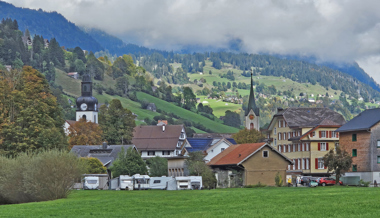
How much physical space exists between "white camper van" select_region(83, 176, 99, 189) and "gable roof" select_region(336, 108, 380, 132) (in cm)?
3114

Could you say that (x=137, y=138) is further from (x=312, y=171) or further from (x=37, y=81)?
(x=37, y=81)

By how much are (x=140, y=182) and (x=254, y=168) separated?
13657mm

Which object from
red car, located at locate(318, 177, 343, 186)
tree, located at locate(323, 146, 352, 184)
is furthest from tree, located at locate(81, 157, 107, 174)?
tree, located at locate(323, 146, 352, 184)

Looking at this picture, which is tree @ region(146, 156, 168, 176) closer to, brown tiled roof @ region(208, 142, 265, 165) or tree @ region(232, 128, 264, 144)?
brown tiled roof @ region(208, 142, 265, 165)

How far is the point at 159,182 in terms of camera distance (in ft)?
250

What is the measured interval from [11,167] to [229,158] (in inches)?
1313

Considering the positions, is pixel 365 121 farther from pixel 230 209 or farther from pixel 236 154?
pixel 230 209

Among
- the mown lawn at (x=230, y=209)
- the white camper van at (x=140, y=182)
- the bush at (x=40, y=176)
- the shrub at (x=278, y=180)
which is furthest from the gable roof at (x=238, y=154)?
the mown lawn at (x=230, y=209)

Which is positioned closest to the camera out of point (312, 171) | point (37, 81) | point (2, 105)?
point (2, 105)

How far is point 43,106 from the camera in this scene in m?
73.8

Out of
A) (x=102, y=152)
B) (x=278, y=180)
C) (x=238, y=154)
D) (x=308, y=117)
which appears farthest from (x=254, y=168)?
(x=308, y=117)

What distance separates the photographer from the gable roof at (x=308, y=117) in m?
109

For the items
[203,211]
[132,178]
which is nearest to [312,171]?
[132,178]

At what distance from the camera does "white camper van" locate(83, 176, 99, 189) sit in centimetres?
8194
